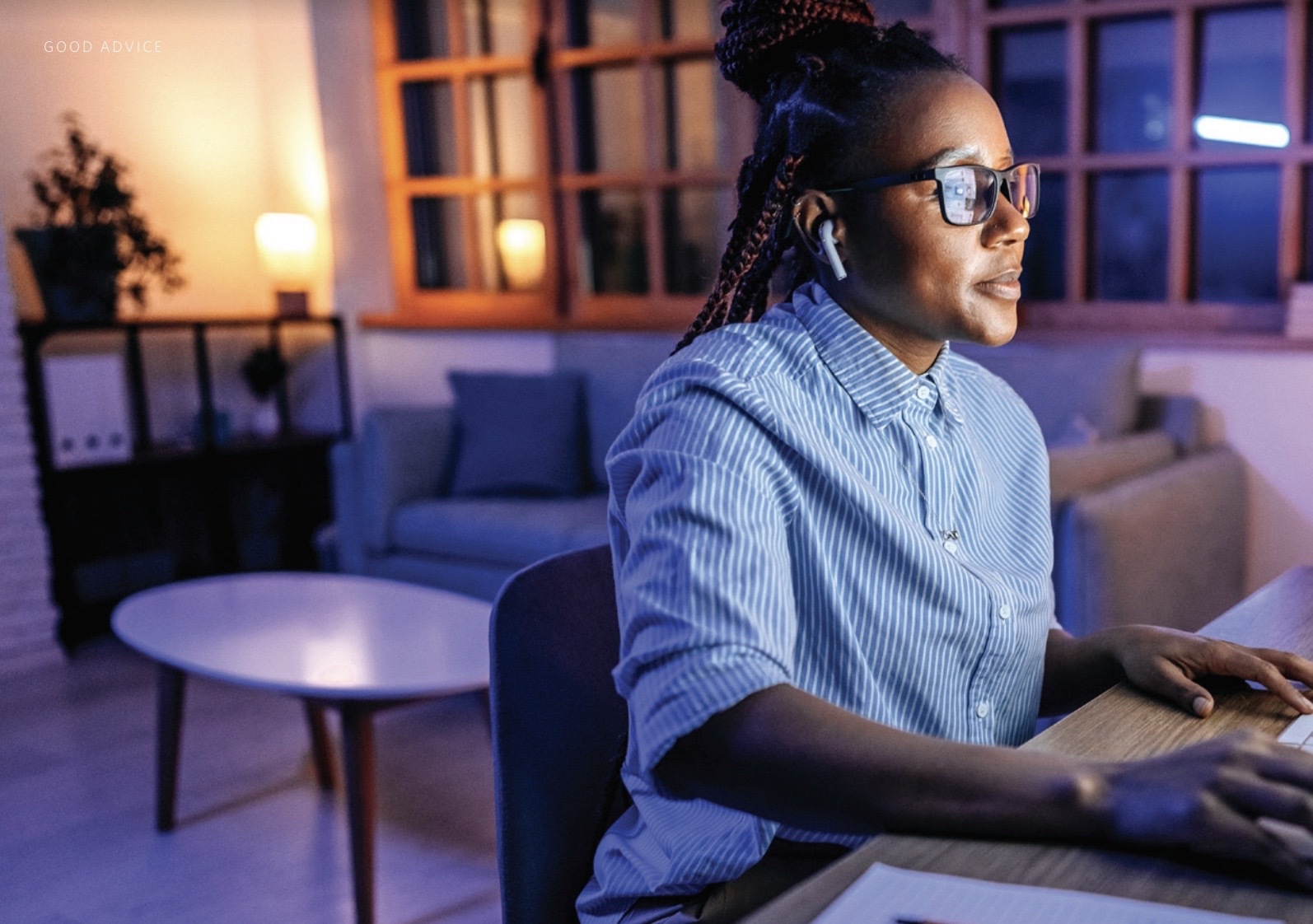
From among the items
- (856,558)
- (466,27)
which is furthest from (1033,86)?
(856,558)

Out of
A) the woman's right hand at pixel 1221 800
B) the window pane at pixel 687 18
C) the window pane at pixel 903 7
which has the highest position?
the window pane at pixel 687 18

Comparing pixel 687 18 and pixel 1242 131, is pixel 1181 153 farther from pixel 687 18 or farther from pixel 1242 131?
pixel 687 18

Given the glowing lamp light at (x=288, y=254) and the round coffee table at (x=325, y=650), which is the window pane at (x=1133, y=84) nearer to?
the round coffee table at (x=325, y=650)

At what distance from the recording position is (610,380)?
3.89 metres

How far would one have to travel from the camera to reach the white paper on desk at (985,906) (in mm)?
604

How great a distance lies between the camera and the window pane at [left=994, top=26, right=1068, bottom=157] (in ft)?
11.4

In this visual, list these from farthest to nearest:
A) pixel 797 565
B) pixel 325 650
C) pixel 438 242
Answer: pixel 438 242, pixel 325 650, pixel 797 565

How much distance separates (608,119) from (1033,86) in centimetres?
155

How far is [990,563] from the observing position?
1.02 meters

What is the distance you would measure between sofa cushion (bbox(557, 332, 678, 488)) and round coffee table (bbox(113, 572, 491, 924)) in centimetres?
106

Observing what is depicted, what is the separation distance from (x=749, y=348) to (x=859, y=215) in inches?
6.4

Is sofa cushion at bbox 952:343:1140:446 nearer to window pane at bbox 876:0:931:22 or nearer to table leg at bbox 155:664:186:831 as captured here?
window pane at bbox 876:0:931:22

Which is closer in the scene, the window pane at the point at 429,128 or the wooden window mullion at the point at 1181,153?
the wooden window mullion at the point at 1181,153

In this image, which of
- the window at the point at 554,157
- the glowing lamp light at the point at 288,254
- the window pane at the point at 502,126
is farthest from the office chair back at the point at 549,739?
the glowing lamp light at the point at 288,254
